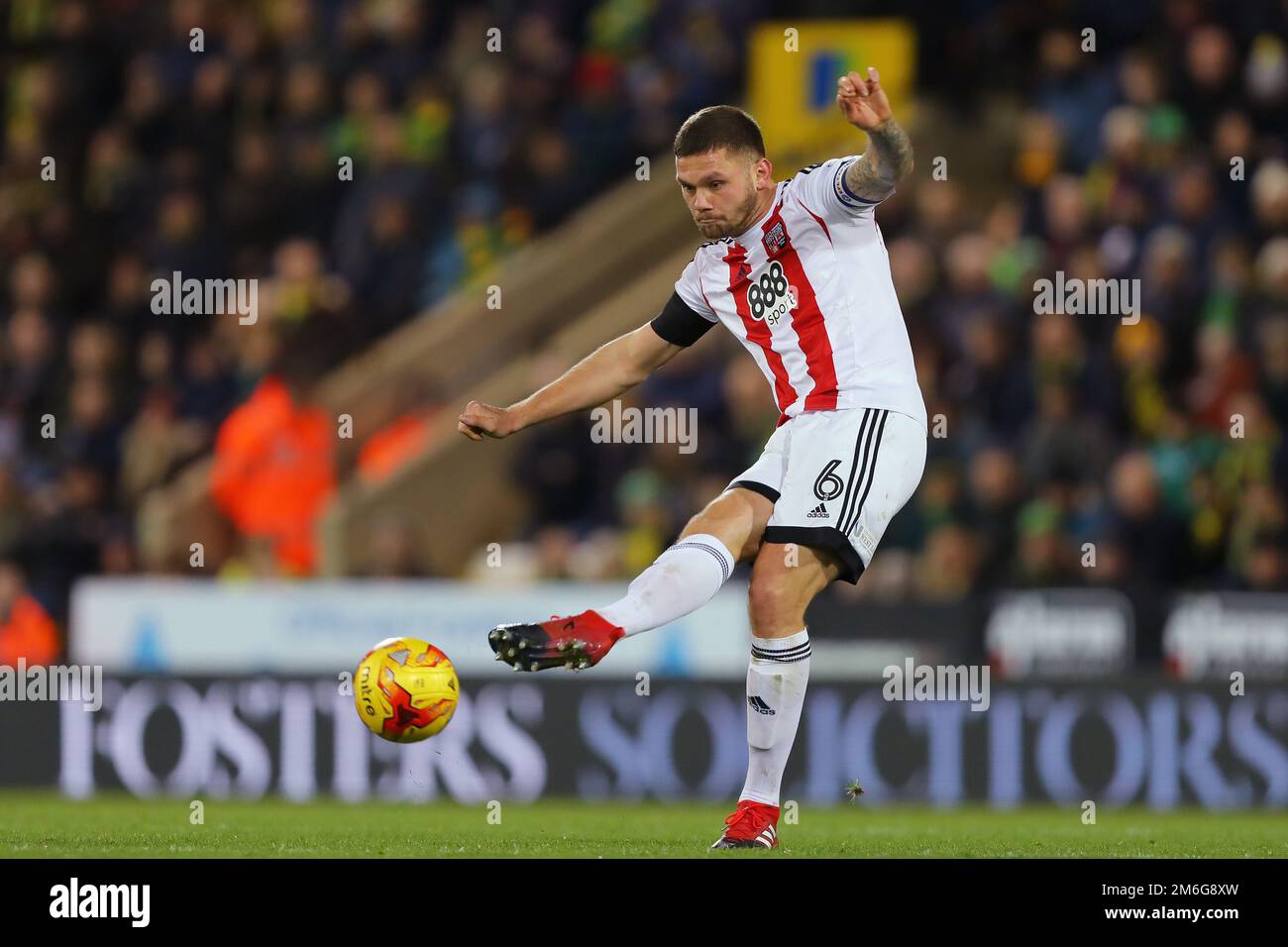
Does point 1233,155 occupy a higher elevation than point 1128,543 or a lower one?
higher

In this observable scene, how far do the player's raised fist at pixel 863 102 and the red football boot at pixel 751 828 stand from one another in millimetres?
2367

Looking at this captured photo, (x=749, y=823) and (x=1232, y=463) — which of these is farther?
(x=1232, y=463)

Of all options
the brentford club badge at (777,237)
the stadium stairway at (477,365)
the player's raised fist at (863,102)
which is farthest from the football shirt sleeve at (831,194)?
the stadium stairway at (477,365)

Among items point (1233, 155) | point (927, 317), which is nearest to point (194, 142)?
point (927, 317)

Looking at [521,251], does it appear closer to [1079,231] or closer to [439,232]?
[439,232]

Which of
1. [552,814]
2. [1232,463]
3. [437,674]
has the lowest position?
[552,814]

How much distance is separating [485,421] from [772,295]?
44.1 inches

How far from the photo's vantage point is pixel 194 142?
64.4ft

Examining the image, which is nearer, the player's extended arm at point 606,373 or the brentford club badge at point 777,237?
the brentford club badge at point 777,237

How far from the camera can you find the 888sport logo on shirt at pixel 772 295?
8.31 metres

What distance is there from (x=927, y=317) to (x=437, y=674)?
773 centimetres

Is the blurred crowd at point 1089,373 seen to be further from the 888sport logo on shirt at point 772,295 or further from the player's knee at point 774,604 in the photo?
the player's knee at point 774,604

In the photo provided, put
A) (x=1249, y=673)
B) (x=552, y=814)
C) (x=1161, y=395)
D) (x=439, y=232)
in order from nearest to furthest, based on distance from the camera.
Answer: (x=552, y=814) < (x=1249, y=673) < (x=1161, y=395) < (x=439, y=232)

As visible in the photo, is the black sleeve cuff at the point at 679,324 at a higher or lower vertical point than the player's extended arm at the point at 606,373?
higher
